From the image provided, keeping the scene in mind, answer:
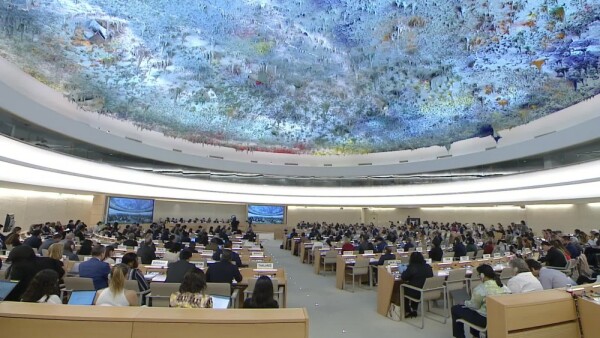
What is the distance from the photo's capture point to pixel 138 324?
205 cm

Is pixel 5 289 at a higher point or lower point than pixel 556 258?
A: higher

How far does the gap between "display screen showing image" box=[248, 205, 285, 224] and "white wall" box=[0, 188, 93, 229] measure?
11.2m

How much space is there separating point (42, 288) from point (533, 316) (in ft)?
15.7

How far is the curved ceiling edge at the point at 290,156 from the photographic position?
994 centimetres

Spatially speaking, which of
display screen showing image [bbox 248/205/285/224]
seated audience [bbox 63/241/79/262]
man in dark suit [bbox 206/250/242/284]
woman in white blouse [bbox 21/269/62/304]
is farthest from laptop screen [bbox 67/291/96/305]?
display screen showing image [bbox 248/205/285/224]

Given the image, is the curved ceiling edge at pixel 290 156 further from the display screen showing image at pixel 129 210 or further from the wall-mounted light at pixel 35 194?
the display screen showing image at pixel 129 210

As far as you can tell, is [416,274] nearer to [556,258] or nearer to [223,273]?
[223,273]

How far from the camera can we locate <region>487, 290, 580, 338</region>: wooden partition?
3186 millimetres

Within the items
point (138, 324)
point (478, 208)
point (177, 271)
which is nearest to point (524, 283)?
point (138, 324)

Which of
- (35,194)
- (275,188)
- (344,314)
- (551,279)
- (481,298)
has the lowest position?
(344,314)

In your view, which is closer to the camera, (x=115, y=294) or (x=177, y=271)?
(x=115, y=294)

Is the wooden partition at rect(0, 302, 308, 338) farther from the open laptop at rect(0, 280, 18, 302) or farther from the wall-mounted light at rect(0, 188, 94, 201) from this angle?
the wall-mounted light at rect(0, 188, 94, 201)

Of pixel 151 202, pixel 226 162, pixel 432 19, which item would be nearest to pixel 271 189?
pixel 226 162

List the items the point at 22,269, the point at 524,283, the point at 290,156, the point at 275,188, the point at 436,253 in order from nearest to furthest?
the point at 524,283 < the point at 22,269 < the point at 436,253 < the point at 290,156 < the point at 275,188
